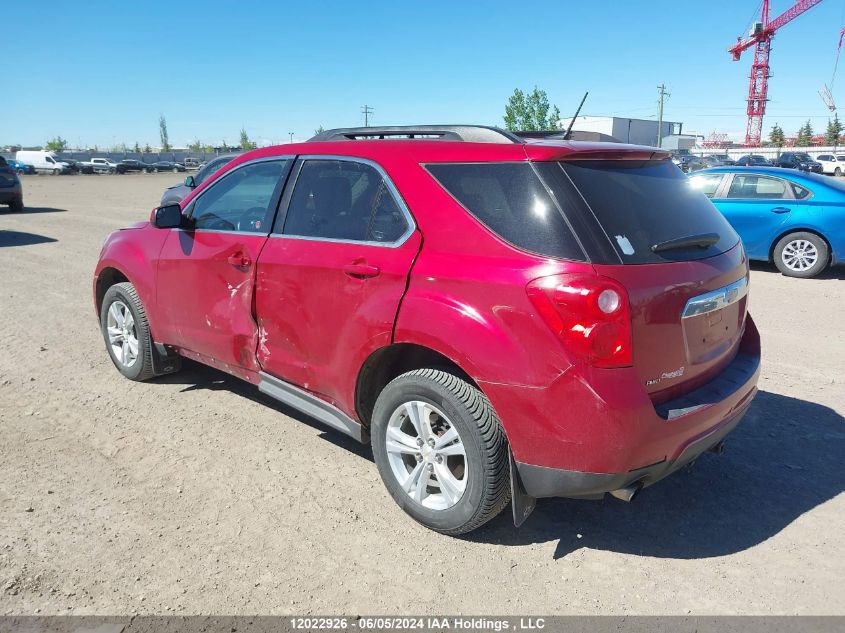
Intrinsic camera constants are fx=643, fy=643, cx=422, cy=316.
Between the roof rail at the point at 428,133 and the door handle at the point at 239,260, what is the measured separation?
0.83 m

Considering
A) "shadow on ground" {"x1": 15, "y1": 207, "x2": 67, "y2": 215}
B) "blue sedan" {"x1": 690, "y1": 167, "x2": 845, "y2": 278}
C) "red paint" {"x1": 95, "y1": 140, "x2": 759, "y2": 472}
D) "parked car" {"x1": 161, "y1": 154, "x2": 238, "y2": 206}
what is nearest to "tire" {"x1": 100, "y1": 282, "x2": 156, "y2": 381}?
"red paint" {"x1": 95, "y1": 140, "x2": 759, "y2": 472}

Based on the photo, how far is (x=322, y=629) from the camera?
2.51 metres

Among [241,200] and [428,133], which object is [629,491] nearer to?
[428,133]

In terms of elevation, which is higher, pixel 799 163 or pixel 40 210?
pixel 799 163

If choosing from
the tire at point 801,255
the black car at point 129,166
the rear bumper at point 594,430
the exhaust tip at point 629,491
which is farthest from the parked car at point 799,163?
the black car at point 129,166

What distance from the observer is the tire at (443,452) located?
279cm

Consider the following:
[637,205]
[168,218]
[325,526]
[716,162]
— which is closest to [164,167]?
[716,162]

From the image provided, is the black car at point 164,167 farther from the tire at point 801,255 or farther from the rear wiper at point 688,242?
the rear wiper at point 688,242

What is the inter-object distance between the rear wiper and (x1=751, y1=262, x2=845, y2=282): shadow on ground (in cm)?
726

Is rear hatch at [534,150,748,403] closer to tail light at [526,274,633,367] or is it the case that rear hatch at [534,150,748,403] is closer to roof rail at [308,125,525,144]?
tail light at [526,274,633,367]

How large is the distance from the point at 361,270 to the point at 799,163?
47701 mm

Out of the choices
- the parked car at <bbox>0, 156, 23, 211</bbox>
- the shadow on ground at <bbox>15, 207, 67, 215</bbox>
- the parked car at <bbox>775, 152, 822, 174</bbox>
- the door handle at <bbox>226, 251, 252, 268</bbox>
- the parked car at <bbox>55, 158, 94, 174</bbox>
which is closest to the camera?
the door handle at <bbox>226, 251, 252, 268</bbox>

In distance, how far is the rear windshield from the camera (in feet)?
8.82

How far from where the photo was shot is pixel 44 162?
60625mm
